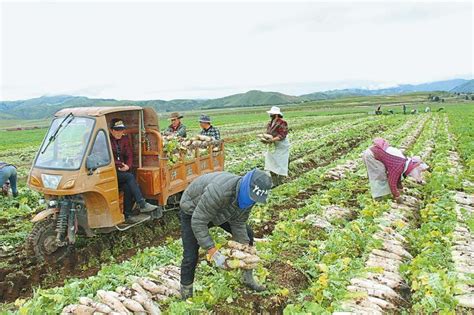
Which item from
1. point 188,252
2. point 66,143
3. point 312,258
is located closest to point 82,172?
point 66,143

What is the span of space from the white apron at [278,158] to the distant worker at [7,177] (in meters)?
6.77

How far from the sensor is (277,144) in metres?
11.7

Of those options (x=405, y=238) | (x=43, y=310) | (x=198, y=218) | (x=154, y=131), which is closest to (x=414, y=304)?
(x=405, y=238)

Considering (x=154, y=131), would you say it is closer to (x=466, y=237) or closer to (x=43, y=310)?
(x=43, y=310)

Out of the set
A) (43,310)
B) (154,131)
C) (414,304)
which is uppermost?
(154,131)

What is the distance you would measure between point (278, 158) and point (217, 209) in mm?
7317

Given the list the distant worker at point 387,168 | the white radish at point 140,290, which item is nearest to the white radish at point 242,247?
the white radish at point 140,290

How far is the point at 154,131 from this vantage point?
8.78 m

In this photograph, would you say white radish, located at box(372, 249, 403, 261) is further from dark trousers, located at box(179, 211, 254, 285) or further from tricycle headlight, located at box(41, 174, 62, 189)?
tricycle headlight, located at box(41, 174, 62, 189)

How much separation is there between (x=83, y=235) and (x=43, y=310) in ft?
12.8

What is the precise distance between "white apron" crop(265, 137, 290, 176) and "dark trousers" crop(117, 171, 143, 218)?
4.65 metres

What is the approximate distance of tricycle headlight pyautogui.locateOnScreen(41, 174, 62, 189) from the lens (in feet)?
22.7

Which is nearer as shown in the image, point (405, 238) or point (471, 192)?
point (405, 238)

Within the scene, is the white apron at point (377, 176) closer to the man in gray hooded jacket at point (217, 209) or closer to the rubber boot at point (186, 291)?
the man in gray hooded jacket at point (217, 209)
